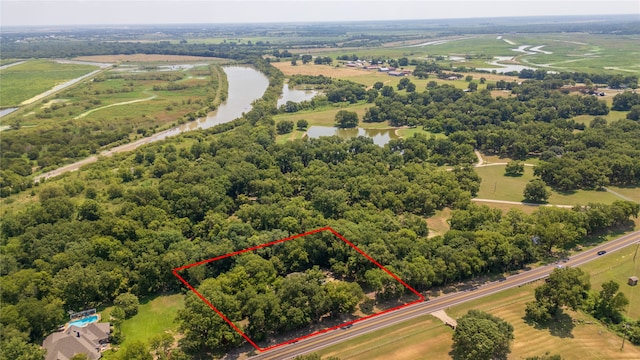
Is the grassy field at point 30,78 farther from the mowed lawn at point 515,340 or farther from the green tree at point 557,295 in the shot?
the green tree at point 557,295

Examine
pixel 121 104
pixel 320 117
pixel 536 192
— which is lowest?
pixel 536 192

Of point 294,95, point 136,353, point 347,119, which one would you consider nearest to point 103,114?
point 294,95

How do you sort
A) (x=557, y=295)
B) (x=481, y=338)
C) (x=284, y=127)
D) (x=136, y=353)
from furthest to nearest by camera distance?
(x=284, y=127) < (x=557, y=295) < (x=481, y=338) < (x=136, y=353)

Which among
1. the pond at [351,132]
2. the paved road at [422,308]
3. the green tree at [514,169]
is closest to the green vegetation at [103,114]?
the pond at [351,132]

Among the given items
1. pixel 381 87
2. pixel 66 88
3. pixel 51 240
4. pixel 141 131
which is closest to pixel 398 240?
pixel 51 240

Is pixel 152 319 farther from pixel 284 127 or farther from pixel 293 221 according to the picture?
pixel 284 127

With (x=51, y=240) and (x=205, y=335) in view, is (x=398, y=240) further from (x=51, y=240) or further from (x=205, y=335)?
(x=51, y=240)

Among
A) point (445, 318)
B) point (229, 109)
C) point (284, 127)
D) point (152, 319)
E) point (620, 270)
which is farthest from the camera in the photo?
point (229, 109)
